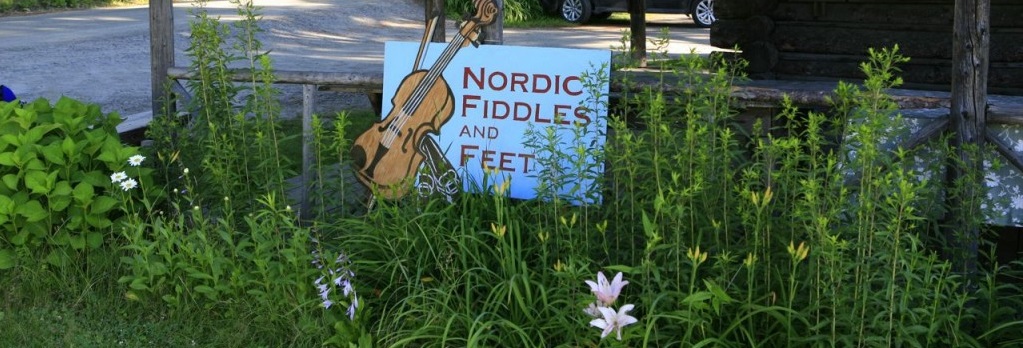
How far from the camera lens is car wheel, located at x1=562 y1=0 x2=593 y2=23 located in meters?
22.8

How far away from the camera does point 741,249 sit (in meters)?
4.09

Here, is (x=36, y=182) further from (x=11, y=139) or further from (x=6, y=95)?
(x=6, y=95)

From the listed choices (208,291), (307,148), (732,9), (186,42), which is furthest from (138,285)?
(186,42)

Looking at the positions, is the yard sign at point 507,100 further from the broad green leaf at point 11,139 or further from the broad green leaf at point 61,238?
the broad green leaf at point 11,139

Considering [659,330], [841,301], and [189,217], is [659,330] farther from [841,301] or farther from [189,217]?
[189,217]

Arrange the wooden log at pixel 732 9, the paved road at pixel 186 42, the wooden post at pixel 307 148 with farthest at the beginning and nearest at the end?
the paved road at pixel 186 42 < the wooden log at pixel 732 9 < the wooden post at pixel 307 148

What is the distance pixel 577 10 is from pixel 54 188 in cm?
1851

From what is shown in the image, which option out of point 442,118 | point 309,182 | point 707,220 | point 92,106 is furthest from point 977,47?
point 92,106

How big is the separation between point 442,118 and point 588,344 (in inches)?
75.1

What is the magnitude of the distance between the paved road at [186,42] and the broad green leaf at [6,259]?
16.7 feet

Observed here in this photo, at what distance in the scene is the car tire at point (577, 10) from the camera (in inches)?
900

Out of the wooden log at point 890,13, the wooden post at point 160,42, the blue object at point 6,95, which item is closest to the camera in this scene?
the wooden post at point 160,42

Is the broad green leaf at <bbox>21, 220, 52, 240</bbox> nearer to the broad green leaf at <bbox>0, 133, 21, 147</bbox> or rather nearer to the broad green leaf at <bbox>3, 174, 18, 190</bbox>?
the broad green leaf at <bbox>3, 174, 18, 190</bbox>

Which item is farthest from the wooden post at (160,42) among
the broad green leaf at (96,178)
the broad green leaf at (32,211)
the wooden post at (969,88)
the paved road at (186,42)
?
the paved road at (186,42)
